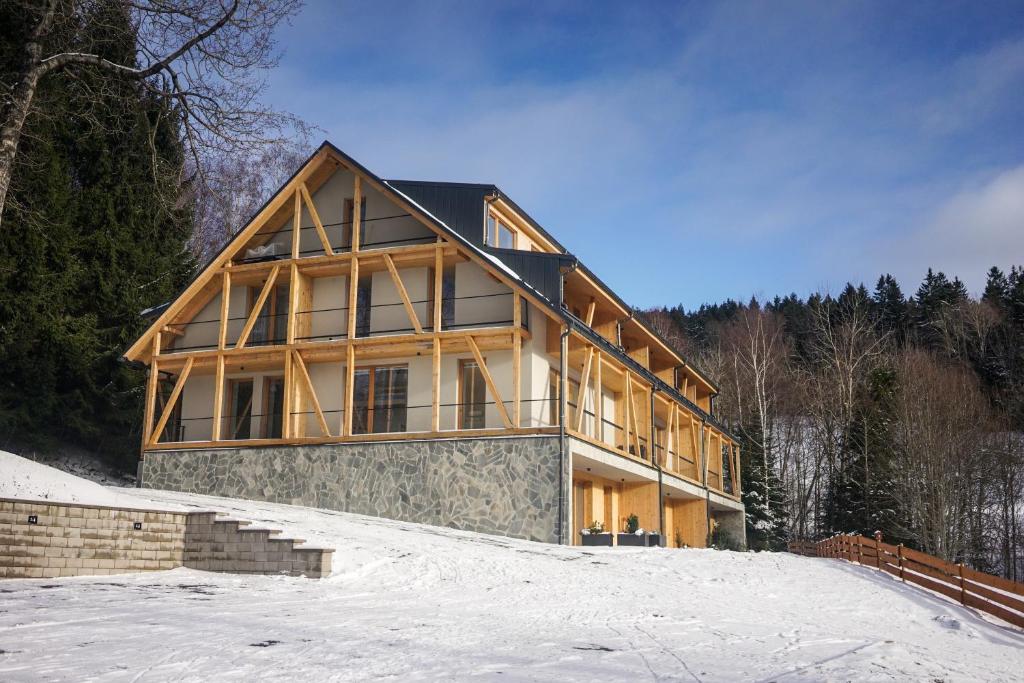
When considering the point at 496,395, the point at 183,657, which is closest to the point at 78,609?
the point at 183,657

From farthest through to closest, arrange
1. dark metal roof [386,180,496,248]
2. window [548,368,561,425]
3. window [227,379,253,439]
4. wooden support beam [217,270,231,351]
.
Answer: window [227,379,253,439] < wooden support beam [217,270,231,351] < dark metal roof [386,180,496,248] < window [548,368,561,425]

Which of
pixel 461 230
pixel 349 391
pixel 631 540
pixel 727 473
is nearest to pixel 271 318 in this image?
pixel 349 391

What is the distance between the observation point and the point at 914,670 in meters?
8.62

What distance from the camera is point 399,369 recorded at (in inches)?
934

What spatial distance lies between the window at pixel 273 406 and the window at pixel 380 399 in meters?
2.20

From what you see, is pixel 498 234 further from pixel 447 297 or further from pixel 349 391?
pixel 349 391

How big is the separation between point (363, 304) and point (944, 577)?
15027 millimetres

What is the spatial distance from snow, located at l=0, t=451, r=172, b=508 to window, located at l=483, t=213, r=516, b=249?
12.4 m

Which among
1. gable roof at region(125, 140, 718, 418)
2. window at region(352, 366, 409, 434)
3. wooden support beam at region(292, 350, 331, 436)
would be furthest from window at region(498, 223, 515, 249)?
wooden support beam at region(292, 350, 331, 436)

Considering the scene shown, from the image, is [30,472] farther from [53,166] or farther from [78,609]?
[53,166]

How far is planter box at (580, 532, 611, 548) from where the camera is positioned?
859 inches

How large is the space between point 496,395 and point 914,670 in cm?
1348

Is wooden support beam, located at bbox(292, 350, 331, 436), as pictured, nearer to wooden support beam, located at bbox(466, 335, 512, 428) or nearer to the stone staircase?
wooden support beam, located at bbox(466, 335, 512, 428)

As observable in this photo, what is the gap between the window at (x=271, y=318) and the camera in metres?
25.4
